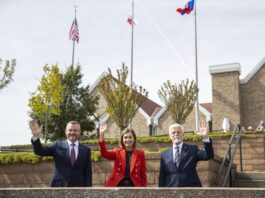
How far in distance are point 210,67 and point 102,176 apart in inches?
728

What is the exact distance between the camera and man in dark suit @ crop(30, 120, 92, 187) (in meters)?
4.85

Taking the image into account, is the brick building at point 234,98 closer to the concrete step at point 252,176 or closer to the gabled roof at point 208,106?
the gabled roof at point 208,106

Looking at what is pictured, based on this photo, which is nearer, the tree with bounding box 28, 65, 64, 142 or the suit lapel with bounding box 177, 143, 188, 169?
the suit lapel with bounding box 177, 143, 188, 169

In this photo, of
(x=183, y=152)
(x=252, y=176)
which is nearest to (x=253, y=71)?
(x=252, y=176)

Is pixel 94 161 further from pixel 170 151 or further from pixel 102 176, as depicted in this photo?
pixel 170 151

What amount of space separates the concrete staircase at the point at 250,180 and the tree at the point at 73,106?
723 inches

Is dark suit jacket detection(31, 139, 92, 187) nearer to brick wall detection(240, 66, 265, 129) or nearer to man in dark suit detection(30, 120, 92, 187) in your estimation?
man in dark suit detection(30, 120, 92, 187)

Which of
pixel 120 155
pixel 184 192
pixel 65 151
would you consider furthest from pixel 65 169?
pixel 184 192

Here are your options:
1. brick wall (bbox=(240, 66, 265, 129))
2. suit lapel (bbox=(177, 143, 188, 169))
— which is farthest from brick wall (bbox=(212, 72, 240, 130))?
suit lapel (bbox=(177, 143, 188, 169))

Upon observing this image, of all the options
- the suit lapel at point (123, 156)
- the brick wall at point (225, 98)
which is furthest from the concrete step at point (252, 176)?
the brick wall at point (225, 98)

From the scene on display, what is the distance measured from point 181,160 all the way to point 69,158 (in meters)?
1.49

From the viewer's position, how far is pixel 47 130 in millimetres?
25297

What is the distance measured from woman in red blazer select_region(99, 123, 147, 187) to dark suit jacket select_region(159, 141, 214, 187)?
0.31 meters

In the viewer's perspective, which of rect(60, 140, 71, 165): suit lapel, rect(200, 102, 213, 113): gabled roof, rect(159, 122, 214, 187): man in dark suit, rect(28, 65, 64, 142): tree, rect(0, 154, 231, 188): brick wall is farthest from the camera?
rect(200, 102, 213, 113): gabled roof
